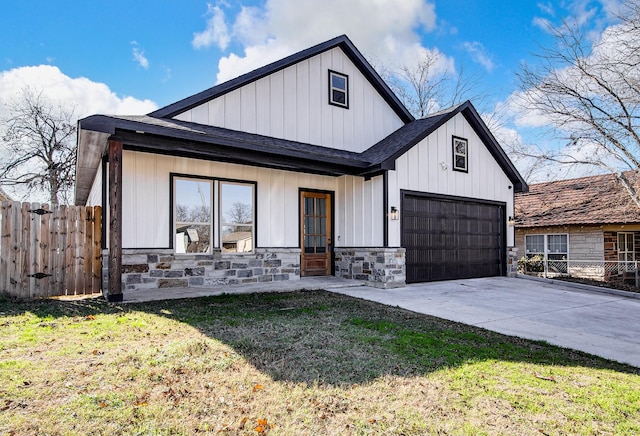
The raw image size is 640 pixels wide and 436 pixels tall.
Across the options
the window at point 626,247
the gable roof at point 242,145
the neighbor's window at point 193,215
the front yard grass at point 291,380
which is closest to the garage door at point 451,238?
the gable roof at point 242,145

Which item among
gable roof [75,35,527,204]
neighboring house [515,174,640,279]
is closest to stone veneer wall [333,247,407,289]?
gable roof [75,35,527,204]

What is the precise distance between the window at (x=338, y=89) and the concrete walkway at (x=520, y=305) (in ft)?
15.4

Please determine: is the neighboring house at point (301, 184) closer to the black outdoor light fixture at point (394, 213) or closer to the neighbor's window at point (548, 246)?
the black outdoor light fixture at point (394, 213)

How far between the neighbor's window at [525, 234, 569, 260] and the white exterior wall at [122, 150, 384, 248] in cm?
902

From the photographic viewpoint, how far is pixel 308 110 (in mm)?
9773

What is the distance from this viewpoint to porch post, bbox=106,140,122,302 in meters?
6.20

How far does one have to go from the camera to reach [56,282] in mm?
6836

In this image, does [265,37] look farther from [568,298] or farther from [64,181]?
[64,181]

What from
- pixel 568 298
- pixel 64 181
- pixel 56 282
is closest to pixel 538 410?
pixel 568 298

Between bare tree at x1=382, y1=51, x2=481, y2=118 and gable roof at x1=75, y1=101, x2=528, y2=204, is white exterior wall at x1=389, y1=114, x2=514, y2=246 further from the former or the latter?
bare tree at x1=382, y1=51, x2=481, y2=118

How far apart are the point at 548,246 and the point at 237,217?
12501 millimetres

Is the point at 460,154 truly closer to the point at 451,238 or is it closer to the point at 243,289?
the point at 451,238

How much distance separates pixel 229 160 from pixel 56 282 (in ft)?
12.7

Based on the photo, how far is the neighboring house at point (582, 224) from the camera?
1330cm
